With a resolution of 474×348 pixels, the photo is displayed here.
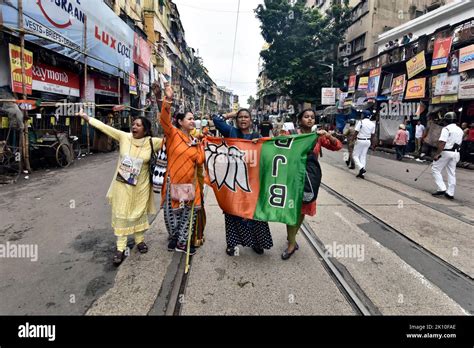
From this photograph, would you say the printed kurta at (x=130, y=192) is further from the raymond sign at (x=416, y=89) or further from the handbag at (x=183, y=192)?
the raymond sign at (x=416, y=89)

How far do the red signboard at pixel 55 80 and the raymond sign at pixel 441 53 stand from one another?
16520 millimetres

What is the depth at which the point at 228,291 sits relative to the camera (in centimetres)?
301

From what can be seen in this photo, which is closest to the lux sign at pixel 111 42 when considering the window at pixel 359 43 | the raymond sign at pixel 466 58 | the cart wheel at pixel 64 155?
the cart wheel at pixel 64 155

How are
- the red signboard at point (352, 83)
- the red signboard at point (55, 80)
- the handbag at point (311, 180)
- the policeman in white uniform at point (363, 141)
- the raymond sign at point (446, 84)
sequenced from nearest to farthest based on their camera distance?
1. the handbag at point (311, 180)
2. the policeman in white uniform at point (363, 141)
3. the red signboard at point (55, 80)
4. the raymond sign at point (446, 84)
5. the red signboard at point (352, 83)

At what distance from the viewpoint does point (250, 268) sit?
11.5 feet

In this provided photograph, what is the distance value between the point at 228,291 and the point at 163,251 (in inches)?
51.6

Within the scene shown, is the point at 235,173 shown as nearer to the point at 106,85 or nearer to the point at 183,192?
the point at 183,192

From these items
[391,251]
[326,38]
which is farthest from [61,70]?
[326,38]

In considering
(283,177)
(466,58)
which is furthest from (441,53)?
(283,177)

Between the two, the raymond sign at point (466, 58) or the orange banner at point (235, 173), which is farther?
the raymond sign at point (466, 58)

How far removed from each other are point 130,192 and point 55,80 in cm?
1097

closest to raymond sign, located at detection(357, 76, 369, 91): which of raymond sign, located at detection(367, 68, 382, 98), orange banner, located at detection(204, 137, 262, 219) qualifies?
raymond sign, located at detection(367, 68, 382, 98)

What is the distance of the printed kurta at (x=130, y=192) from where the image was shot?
140 inches

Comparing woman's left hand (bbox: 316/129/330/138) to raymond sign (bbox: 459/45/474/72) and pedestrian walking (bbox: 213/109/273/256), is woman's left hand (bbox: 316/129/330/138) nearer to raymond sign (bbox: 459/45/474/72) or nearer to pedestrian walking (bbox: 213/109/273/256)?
pedestrian walking (bbox: 213/109/273/256)
